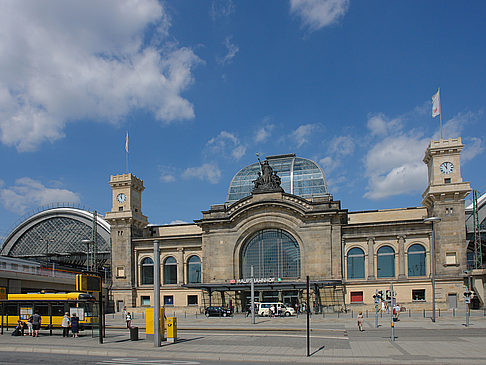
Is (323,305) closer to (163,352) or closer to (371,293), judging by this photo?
(371,293)

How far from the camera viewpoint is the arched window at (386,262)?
204ft

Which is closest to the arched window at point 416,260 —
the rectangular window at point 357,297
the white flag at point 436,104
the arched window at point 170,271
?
the rectangular window at point 357,297

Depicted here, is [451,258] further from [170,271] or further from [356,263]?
[170,271]

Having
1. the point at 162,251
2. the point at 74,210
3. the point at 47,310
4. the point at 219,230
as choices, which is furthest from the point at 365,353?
the point at 74,210

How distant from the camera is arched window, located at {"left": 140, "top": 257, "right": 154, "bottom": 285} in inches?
2891

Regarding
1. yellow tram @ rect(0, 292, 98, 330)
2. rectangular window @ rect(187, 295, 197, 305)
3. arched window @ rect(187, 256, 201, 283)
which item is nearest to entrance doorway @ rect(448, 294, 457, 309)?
arched window @ rect(187, 256, 201, 283)

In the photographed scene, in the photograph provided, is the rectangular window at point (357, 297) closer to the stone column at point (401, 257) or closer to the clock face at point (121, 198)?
the stone column at point (401, 257)

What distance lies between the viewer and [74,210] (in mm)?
92812

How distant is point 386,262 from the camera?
62625 mm

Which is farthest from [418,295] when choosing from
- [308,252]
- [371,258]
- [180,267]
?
[180,267]

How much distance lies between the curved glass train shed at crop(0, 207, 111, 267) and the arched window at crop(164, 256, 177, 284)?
21.5m

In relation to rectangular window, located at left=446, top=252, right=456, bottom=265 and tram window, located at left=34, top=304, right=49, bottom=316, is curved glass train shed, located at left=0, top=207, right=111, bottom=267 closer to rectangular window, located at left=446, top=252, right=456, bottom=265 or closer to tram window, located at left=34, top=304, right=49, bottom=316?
tram window, located at left=34, top=304, right=49, bottom=316

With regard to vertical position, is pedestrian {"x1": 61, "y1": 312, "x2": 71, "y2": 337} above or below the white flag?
below

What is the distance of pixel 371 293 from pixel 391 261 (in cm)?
503
